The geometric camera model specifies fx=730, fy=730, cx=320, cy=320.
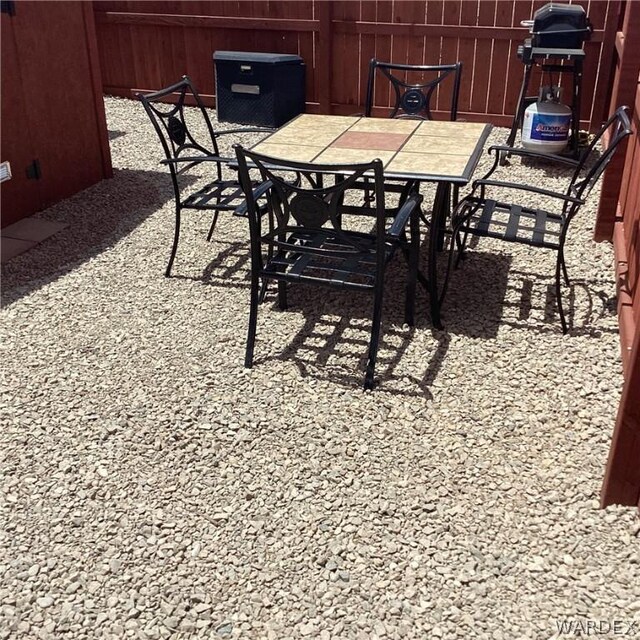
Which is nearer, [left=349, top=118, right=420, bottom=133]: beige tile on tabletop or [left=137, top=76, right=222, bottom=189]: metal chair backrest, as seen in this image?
[left=137, top=76, right=222, bottom=189]: metal chair backrest

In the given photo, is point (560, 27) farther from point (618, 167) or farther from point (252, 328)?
point (252, 328)

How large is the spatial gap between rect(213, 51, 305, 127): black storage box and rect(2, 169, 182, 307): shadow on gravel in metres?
1.64

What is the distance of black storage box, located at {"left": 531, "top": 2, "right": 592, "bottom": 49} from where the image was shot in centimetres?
586

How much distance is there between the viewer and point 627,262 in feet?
12.5

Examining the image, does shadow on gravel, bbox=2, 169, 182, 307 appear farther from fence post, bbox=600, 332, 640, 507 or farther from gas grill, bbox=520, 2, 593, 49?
gas grill, bbox=520, 2, 593, 49

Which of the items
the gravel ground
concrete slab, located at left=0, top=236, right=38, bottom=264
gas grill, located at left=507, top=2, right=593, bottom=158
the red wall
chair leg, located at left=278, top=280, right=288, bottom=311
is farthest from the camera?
gas grill, located at left=507, top=2, right=593, bottom=158

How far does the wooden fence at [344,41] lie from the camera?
22.1ft

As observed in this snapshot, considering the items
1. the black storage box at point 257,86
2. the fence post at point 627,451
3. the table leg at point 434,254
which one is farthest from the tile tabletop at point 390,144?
the black storage box at point 257,86

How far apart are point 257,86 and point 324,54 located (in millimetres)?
791

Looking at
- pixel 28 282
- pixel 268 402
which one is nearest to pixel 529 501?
pixel 268 402

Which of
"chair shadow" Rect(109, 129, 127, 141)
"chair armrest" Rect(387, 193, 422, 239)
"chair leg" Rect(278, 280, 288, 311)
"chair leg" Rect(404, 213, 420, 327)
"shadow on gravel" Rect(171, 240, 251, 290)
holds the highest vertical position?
"chair armrest" Rect(387, 193, 422, 239)

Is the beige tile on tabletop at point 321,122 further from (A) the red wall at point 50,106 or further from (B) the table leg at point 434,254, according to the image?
(A) the red wall at point 50,106

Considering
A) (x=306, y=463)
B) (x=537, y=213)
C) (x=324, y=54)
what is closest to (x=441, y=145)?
(x=537, y=213)

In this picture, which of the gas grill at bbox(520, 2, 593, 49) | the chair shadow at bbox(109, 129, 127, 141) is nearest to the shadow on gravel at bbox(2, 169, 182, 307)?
the chair shadow at bbox(109, 129, 127, 141)
